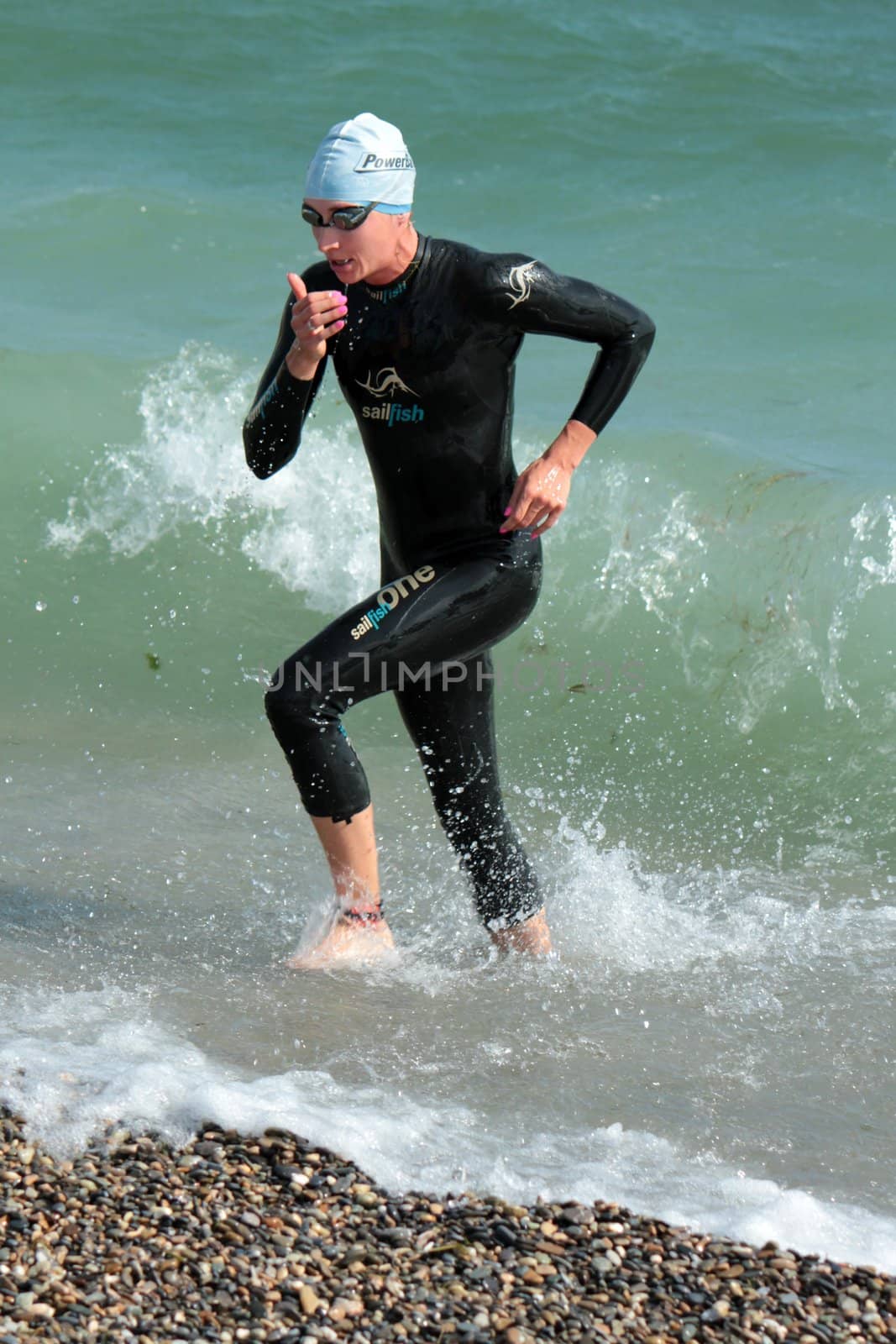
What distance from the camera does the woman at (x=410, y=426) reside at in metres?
3.95

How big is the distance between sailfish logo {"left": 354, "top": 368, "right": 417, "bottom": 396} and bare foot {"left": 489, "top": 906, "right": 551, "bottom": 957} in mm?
1561

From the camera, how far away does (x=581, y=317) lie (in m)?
4.06

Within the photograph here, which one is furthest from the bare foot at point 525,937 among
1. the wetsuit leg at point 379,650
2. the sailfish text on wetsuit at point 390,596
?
the sailfish text on wetsuit at point 390,596

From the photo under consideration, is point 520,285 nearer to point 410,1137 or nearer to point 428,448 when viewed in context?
point 428,448

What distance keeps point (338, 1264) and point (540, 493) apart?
6.17 ft

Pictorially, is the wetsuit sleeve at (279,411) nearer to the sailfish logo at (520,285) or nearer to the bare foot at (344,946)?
the sailfish logo at (520,285)

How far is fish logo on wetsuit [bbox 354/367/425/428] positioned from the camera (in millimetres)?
4082

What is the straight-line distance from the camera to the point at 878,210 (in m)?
11.8

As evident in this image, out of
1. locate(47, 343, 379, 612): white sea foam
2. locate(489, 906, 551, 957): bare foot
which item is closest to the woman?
locate(489, 906, 551, 957): bare foot

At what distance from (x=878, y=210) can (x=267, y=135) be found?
16.5ft

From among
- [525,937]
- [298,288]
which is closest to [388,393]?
[298,288]

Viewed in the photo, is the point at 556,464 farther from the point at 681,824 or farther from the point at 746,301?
the point at 746,301

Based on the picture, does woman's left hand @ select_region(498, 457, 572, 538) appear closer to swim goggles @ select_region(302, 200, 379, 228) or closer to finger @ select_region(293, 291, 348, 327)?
finger @ select_region(293, 291, 348, 327)

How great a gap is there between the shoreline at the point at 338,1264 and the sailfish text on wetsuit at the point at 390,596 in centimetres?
129
